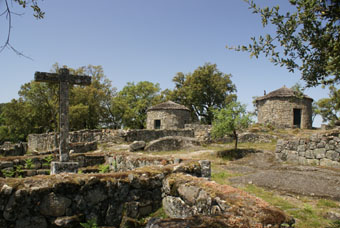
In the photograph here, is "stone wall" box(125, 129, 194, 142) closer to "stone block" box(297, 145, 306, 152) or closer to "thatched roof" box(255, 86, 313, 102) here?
"stone block" box(297, 145, 306, 152)

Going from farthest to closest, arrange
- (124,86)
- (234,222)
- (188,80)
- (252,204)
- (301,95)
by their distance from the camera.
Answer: (124,86), (188,80), (301,95), (252,204), (234,222)

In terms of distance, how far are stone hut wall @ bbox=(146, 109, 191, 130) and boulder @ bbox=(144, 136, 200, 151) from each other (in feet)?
38.5

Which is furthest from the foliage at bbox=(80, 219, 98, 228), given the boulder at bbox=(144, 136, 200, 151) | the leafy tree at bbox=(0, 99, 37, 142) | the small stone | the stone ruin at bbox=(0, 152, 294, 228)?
the leafy tree at bbox=(0, 99, 37, 142)

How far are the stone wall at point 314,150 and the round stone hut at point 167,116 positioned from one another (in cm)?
1865

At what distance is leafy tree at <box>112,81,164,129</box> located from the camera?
42.6 metres

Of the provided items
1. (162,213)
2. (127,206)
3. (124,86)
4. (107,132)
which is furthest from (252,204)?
(124,86)

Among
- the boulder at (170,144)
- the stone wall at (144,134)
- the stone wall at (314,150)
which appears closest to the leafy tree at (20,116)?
the stone wall at (144,134)

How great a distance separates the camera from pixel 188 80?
44.2 metres

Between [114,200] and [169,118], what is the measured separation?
1062 inches

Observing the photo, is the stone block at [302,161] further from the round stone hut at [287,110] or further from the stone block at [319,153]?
the round stone hut at [287,110]

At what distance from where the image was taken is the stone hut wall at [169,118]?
1224 inches

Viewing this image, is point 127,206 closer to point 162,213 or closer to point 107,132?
point 162,213

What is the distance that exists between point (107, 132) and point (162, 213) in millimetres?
16291

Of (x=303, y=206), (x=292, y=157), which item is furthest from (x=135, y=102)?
(x=303, y=206)
